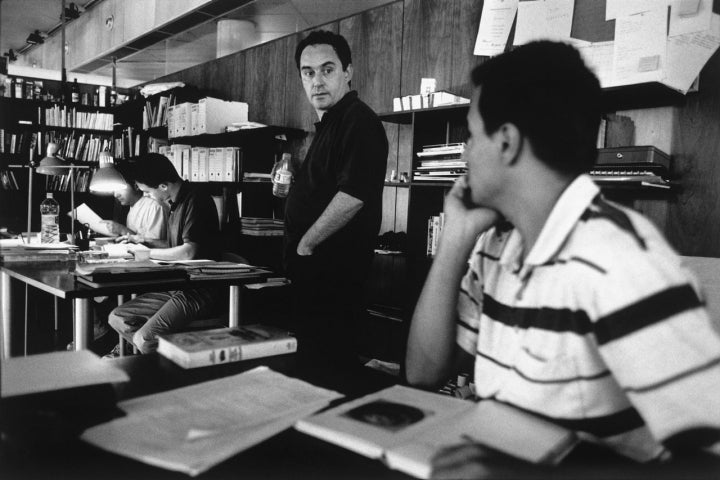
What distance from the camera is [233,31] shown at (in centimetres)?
583

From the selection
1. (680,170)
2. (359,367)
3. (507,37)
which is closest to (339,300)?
(359,367)

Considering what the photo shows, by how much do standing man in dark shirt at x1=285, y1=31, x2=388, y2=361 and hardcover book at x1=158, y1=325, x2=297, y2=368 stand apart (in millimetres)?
782

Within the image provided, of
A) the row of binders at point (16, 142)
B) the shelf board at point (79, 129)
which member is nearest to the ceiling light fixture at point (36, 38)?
the shelf board at point (79, 129)

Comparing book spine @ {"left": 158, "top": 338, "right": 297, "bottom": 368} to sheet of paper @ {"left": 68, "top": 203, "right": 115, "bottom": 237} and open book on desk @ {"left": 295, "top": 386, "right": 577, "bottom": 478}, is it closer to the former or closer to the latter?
open book on desk @ {"left": 295, "top": 386, "right": 577, "bottom": 478}

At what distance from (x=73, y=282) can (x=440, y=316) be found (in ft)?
5.03

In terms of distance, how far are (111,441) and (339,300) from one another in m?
1.34

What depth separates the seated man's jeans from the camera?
269 cm

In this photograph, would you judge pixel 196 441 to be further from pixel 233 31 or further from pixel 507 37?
pixel 233 31

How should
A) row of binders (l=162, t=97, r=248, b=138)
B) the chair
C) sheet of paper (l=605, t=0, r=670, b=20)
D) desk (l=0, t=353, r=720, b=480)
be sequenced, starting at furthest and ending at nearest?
1. row of binders (l=162, t=97, r=248, b=138)
2. the chair
3. sheet of paper (l=605, t=0, r=670, b=20)
4. desk (l=0, t=353, r=720, b=480)

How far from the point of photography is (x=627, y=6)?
2.61 m

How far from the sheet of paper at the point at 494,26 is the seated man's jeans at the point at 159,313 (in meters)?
2.03

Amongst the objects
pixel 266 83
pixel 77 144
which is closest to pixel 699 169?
pixel 266 83

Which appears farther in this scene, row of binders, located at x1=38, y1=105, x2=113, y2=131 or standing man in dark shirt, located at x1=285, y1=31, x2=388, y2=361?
row of binders, located at x1=38, y1=105, x2=113, y2=131

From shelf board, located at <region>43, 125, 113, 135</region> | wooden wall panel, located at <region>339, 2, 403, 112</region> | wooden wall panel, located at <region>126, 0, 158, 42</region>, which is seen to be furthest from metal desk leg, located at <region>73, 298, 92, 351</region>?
shelf board, located at <region>43, 125, 113, 135</region>
